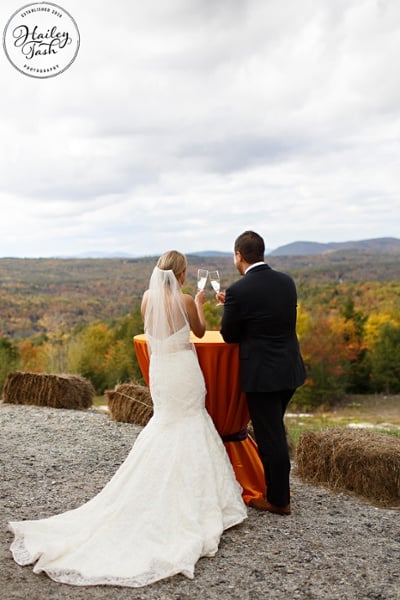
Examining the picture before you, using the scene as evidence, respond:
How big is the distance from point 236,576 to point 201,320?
A: 7.22 feet

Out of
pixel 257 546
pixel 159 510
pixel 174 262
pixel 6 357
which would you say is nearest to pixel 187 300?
pixel 174 262

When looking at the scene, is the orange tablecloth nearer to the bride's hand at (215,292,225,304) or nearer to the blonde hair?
the bride's hand at (215,292,225,304)

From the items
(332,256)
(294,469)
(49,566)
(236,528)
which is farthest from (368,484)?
(332,256)

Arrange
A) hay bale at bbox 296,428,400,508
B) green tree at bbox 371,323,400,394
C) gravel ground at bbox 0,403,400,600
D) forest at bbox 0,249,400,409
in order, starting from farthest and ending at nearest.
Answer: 1. green tree at bbox 371,323,400,394
2. forest at bbox 0,249,400,409
3. hay bale at bbox 296,428,400,508
4. gravel ground at bbox 0,403,400,600

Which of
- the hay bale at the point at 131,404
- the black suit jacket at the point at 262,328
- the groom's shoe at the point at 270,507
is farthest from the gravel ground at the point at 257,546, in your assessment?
the hay bale at the point at 131,404

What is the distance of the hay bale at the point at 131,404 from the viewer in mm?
11469

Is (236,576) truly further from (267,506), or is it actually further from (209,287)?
(209,287)

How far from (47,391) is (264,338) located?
28.4 feet

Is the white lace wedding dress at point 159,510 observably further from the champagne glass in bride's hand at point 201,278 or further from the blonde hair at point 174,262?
the blonde hair at point 174,262

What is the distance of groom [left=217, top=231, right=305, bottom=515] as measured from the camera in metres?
5.91

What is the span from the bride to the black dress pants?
42cm

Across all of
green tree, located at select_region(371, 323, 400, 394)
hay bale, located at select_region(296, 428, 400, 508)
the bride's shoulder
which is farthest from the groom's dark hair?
green tree, located at select_region(371, 323, 400, 394)

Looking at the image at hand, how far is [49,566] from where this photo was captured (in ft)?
16.8

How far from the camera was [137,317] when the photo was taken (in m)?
57.8
